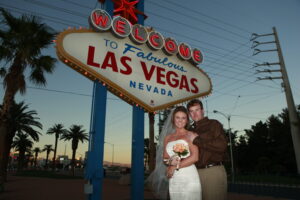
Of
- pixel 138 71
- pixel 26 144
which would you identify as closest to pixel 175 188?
pixel 138 71

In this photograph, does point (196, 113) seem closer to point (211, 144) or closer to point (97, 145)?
point (211, 144)

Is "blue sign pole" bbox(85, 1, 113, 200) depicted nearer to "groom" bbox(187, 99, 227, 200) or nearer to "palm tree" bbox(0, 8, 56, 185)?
"groom" bbox(187, 99, 227, 200)

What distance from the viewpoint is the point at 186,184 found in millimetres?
3379

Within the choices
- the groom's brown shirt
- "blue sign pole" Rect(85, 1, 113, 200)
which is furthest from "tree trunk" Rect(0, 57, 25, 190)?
the groom's brown shirt

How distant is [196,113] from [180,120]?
34cm

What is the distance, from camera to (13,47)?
1499 centimetres

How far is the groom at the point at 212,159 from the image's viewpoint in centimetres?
351

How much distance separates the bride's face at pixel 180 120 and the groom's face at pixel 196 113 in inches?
Result: 7.4

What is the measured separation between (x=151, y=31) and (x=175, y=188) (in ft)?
19.0

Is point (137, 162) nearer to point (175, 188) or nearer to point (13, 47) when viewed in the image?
point (175, 188)

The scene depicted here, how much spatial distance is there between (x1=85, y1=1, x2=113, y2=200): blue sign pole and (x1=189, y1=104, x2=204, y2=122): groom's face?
3.33 metres

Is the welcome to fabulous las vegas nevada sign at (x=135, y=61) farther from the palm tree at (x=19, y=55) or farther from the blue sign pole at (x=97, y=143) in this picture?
the palm tree at (x=19, y=55)

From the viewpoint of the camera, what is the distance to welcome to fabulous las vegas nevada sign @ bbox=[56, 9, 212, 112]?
6.39 m

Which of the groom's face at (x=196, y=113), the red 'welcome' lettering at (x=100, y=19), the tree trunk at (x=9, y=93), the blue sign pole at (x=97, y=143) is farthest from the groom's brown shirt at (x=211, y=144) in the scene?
the tree trunk at (x=9, y=93)
